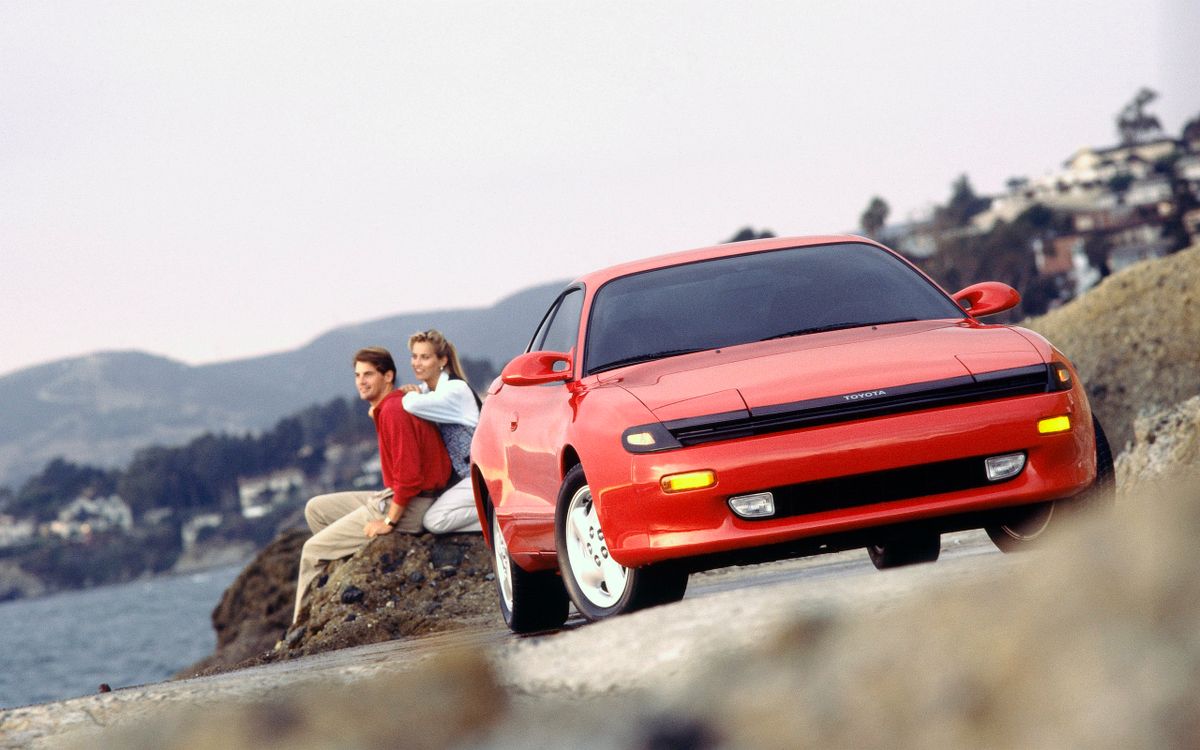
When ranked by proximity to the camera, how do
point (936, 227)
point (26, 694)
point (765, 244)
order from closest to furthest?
point (765, 244) < point (26, 694) < point (936, 227)

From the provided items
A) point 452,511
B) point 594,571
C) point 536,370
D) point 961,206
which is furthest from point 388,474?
point 961,206

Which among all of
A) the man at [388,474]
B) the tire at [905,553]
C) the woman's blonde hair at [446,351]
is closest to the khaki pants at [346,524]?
the man at [388,474]

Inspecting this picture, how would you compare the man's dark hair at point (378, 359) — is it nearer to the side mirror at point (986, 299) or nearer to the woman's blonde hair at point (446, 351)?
the woman's blonde hair at point (446, 351)

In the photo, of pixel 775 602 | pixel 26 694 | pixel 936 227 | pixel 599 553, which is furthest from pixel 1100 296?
pixel 936 227

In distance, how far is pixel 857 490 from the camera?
635 cm

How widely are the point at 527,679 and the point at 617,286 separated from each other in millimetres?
3496

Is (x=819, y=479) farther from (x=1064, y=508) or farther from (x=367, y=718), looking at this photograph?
(x=367, y=718)

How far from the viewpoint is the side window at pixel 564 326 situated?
8.09 meters

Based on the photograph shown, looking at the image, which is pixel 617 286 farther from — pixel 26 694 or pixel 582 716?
pixel 26 694

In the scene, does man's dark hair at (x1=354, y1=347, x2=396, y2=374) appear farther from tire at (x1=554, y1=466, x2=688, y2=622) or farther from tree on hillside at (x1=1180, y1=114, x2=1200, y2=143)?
tree on hillside at (x1=1180, y1=114, x2=1200, y2=143)

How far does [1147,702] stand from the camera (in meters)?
3.16

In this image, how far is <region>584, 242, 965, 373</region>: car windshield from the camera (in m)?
7.57

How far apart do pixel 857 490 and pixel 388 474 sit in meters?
5.26

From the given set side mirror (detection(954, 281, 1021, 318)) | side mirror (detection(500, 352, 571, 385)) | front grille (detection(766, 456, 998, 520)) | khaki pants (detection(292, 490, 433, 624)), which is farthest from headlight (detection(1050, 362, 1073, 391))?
khaki pants (detection(292, 490, 433, 624))
